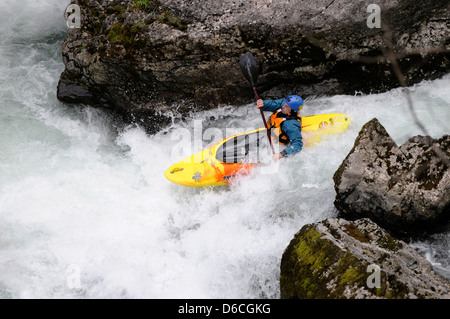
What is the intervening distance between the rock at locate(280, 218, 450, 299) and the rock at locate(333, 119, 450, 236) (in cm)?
34

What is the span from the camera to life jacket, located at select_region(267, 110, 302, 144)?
585cm

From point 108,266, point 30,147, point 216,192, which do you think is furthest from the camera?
point 30,147

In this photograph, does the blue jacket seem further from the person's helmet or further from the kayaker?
the person's helmet

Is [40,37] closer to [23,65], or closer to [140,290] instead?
[23,65]

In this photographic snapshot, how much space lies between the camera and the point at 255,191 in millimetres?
5738

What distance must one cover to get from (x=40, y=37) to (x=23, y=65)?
0.82 meters

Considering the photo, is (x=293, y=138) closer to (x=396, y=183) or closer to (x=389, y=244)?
(x=396, y=183)

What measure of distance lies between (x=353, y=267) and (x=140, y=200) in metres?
3.23

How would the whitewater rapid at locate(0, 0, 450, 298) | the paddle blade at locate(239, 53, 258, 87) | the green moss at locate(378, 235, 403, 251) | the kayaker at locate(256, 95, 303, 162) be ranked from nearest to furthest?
the green moss at locate(378, 235, 403, 251)
the whitewater rapid at locate(0, 0, 450, 298)
the paddle blade at locate(239, 53, 258, 87)
the kayaker at locate(256, 95, 303, 162)

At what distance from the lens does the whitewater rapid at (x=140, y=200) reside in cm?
483

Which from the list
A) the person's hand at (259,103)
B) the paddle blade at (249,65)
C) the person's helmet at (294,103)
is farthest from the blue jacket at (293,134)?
the paddle blade at (249,65)

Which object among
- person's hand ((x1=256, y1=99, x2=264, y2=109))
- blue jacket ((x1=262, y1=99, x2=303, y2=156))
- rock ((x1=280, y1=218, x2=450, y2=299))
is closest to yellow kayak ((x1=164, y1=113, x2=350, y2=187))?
blue jacket ((x1=262, y1=99, x2=303, y2=156))

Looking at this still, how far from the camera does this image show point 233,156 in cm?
580
